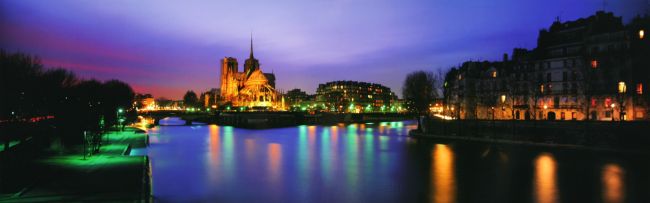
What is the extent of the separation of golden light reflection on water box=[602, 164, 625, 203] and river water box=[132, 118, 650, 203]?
5 centimetres

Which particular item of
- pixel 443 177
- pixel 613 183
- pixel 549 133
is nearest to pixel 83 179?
pixel 443 177

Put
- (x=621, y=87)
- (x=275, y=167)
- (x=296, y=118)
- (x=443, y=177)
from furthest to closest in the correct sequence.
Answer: (x=296, y=118)
(x=621, y=87)
(x=275, y=167)
(x=443, y=177)

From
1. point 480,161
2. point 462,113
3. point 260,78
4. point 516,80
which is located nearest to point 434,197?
point 480,161

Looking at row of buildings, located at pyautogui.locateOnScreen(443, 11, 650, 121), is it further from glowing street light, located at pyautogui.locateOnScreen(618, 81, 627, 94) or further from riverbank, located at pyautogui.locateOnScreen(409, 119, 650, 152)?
riverbank, located at pyautogui.locateOnScreen(409, 119, 650, 152)

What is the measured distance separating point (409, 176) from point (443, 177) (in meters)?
2.03

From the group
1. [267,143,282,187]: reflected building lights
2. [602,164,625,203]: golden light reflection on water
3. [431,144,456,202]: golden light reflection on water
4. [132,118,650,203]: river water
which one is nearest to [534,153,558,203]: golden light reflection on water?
[132,118,650,203]: river water

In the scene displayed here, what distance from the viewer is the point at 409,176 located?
1074 inches

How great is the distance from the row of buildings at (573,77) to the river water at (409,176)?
15.4 metres

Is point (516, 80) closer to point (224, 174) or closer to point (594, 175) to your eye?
point (594, 175)

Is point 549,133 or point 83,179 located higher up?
point 549,133

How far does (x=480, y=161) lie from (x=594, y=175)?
8196mm

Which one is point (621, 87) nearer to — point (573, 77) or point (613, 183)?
point (573, 77)

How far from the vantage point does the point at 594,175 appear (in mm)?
26594

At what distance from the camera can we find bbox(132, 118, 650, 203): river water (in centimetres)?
2111
